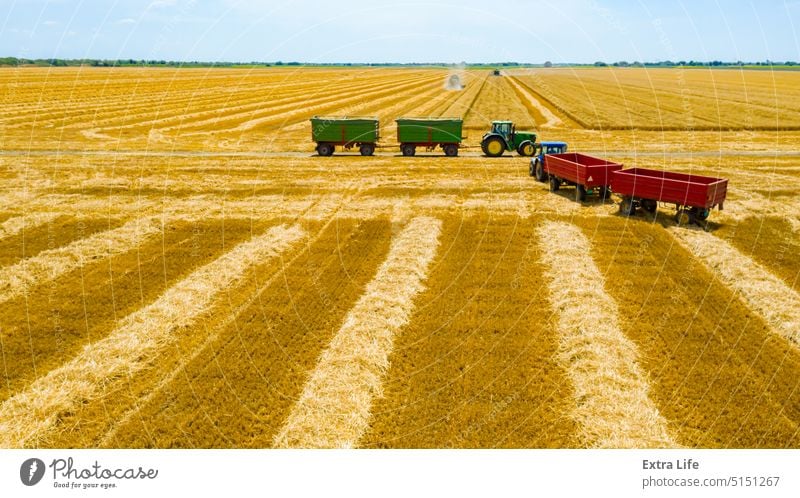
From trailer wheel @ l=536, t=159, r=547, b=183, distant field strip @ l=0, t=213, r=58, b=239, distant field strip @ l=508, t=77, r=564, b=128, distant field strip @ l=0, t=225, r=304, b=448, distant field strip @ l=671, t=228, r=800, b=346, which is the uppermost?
distant field strip @ l=508, t=77, r=564, b=128

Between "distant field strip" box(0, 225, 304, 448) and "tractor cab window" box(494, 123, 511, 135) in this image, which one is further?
"tractor cab window" box(494, 123, 511, 135)

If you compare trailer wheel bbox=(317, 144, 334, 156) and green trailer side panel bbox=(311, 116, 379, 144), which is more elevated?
green trailer side panel bbox=(311, 116, 379, 144)

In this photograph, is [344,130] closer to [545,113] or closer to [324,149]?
[324,149]

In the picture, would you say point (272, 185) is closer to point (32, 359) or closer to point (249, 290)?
point (249, 290)

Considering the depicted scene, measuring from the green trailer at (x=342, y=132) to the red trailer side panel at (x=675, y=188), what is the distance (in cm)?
2122

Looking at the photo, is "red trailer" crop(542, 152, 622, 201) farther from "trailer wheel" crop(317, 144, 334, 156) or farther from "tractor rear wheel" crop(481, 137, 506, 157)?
"trailer wheel" crop(317, 144, 334, 156)

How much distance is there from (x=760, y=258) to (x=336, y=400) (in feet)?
55.9

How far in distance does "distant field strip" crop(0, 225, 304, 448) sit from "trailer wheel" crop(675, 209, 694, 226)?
18605 mm

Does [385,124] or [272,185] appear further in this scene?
[385,124]

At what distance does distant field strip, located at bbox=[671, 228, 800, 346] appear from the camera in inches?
547

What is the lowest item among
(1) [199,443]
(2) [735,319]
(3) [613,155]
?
(1) [199,443]

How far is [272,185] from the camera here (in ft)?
97.3

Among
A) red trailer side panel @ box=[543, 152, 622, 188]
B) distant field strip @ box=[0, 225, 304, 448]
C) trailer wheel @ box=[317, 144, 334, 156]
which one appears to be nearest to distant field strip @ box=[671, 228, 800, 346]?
red trailer side panel @ box=[543, 152, 622, 188]

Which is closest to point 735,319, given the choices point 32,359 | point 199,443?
point 199,443
